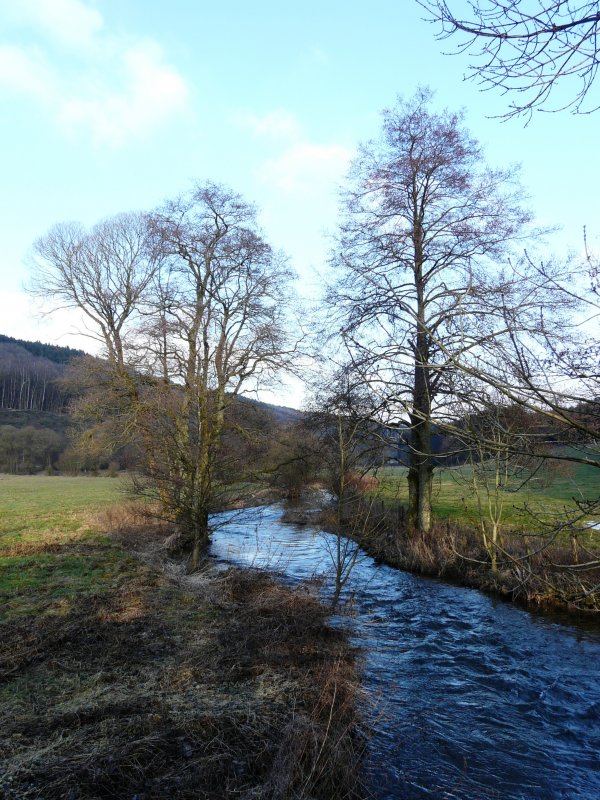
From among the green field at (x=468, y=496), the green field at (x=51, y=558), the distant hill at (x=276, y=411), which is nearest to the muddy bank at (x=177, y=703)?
the green field at (x=51, y=558)

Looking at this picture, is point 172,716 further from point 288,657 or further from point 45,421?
point 45,421

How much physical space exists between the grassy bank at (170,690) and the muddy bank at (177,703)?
2 centimetres

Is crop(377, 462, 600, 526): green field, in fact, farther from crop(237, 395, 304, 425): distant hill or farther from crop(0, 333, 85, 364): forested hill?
crop(0, 333, 85, 364): forested hill

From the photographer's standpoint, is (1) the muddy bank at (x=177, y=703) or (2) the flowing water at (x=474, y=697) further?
(2) the flowing water at (x=474, y=697)

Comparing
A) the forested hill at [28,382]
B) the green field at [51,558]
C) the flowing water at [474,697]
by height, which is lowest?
the flowing water at [474,697]

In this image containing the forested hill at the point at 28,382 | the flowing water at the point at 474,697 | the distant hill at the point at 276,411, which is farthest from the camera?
the forested hill at the point at 28,382

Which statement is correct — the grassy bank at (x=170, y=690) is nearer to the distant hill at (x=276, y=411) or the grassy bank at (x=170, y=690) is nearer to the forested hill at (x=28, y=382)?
the distant hill at (x=276, y=411)

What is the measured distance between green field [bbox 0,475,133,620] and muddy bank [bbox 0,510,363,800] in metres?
0.84

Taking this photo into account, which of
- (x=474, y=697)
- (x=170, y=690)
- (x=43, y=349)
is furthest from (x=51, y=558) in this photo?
(x=43, y=349)

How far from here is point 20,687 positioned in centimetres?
627

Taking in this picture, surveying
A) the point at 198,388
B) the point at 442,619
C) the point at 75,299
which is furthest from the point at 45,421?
the point at 442,619

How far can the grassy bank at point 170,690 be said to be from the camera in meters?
4.64

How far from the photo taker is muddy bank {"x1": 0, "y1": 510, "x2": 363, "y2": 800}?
4.60 m

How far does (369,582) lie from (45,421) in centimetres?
8980
